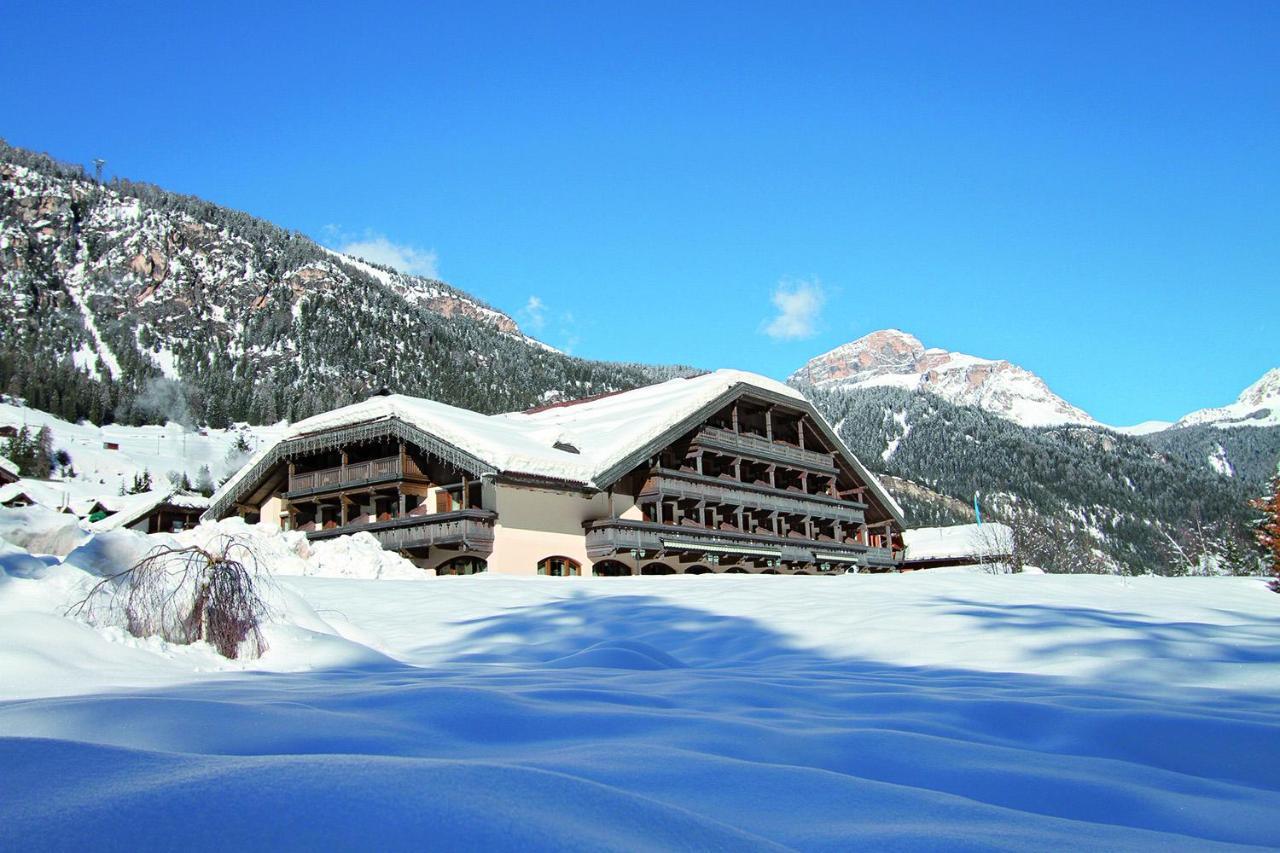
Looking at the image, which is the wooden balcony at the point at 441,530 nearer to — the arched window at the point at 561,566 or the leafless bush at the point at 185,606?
the arched window at the point at 561,566

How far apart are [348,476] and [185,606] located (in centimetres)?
2444

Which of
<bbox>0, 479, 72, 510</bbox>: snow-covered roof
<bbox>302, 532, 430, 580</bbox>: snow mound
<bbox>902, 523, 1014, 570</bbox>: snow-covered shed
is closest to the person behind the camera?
<bbox>302, 532, 430, 580</bbox>: snow mound

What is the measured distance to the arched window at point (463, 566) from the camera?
28.2m

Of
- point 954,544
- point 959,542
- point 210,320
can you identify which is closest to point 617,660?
point 959,542

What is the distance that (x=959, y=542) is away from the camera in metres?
57.2

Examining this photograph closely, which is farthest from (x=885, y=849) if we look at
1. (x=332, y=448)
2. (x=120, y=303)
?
(x=120, y=303)

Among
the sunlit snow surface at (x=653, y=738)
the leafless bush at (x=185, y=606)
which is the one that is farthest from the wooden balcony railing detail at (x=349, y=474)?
the leafless bush at (x=185, y=606)

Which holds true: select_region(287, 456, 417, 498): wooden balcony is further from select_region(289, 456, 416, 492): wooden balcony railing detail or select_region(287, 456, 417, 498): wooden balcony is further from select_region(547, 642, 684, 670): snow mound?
select_region(547, 642, 684, 670): snow mound

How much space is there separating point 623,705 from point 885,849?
8.03 ft

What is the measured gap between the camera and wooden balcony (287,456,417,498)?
1173 inches

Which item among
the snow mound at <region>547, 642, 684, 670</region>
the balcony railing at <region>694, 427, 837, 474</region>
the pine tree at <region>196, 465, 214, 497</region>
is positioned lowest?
the snow mound at <region>547, 642, 684, 670</region>

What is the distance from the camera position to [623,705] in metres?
4.22

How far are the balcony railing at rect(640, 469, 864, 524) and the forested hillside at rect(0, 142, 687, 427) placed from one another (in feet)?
262

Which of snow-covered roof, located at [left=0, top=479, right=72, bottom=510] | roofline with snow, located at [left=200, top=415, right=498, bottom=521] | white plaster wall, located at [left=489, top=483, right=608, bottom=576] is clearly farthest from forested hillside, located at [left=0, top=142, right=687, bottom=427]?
white plaster wall, located at [left=489, top=483, right=608, bottom=576]
